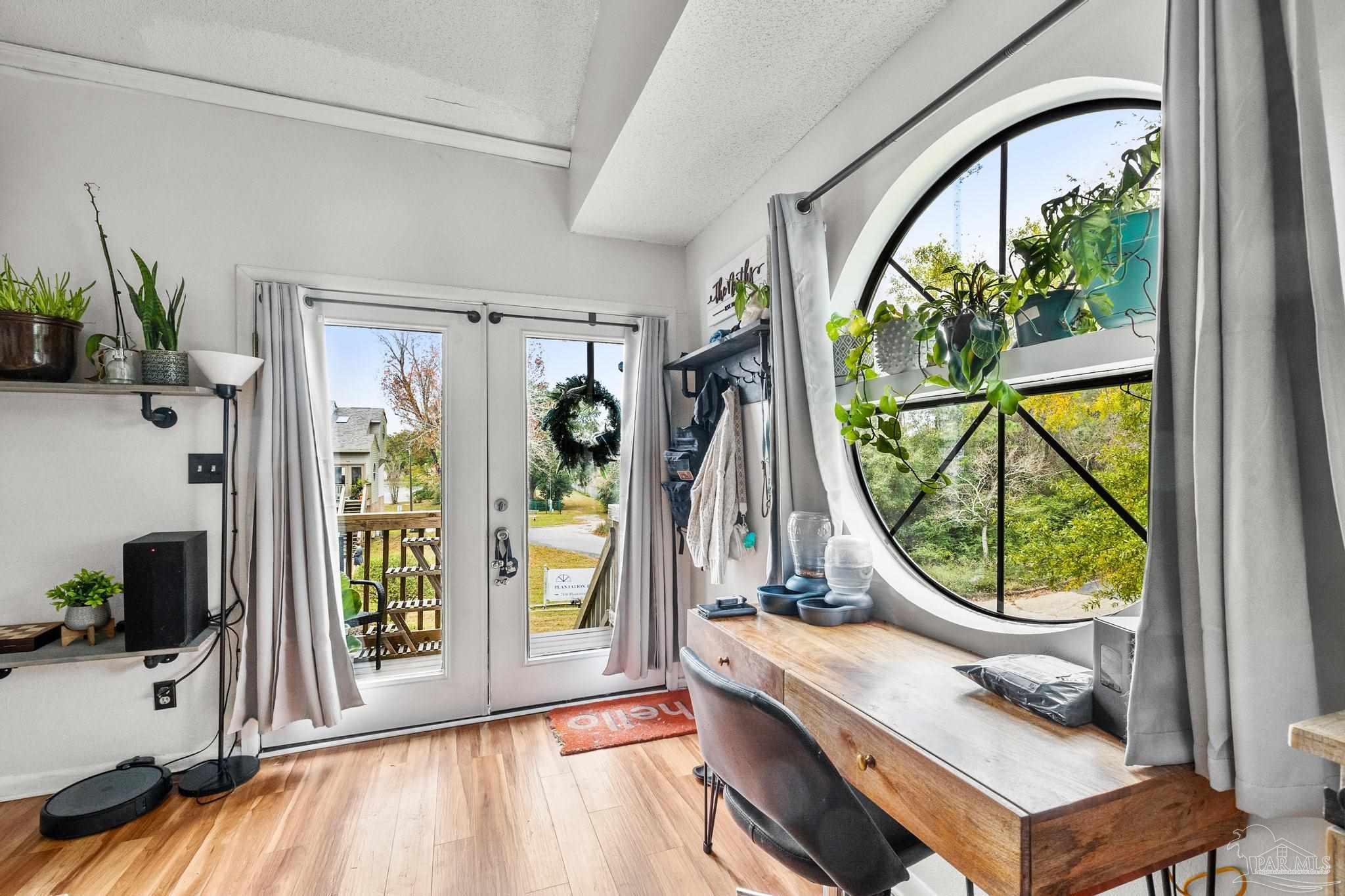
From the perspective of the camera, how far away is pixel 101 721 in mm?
2279

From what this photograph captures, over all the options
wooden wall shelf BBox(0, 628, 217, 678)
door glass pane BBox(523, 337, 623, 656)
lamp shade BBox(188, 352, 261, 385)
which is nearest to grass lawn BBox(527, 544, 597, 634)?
door glass pane BBox(523, 337, 623, 656)

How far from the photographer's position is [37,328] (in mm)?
2027

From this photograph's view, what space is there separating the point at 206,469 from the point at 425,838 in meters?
1.59

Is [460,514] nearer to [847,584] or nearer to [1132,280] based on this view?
[847,584]

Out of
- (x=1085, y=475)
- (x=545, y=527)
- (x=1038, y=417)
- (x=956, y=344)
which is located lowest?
(x=545, y=527)

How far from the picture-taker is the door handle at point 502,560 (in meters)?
2.83

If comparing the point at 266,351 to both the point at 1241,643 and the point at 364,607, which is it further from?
the point at 1241,643

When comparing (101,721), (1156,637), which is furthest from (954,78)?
(101,721)

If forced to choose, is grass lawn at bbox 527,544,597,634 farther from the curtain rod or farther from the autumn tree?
the curtain rod

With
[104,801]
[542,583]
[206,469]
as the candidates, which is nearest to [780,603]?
[542,583]

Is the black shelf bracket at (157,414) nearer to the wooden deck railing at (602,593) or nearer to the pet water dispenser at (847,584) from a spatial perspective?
the wooden deck railing at (602,593)

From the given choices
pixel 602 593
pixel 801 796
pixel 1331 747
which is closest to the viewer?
pixel 1331 747

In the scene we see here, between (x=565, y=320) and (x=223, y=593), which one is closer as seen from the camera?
(x=223, y=593)

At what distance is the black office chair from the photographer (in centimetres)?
100
